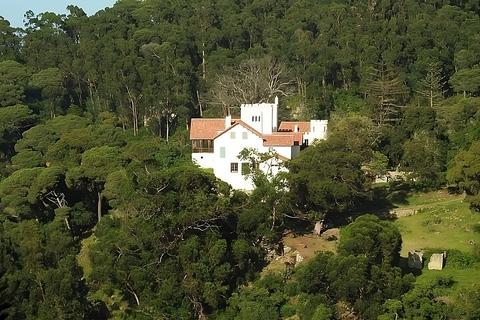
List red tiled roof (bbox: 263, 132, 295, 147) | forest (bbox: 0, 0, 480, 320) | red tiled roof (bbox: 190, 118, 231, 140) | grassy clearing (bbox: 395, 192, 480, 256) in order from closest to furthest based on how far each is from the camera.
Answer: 1. forest (bbox: 0, 0, 480, 320)
2. grassy clearing (bbox: 395, 192, 480, 256)
3. red tiled roof (bbox: 263, 132, 295, 147)
4. red tiled roof (bbox: 190, 118, 231, 140)

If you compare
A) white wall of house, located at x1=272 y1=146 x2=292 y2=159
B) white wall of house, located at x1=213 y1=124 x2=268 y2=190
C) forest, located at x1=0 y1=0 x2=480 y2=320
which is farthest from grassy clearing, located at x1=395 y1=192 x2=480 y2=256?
white wall of house, located at x1=213 y1=124 x2=268 y2=190

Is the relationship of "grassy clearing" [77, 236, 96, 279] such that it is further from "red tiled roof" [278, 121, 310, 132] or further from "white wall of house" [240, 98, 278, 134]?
"red tiled roof" [278, 121, 310, 132]

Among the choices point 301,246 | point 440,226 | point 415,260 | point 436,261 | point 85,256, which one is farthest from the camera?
point 85,256

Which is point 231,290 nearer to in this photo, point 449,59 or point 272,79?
point 272,79

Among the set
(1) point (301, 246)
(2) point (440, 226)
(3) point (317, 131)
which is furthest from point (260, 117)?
(2) point (440, 226)

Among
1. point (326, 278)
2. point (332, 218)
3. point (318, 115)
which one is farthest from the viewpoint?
point (318, 115)

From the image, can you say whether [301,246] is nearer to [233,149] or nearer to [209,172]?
[209,172]

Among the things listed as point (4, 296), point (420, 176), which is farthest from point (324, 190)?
Result: point (4, 296)
